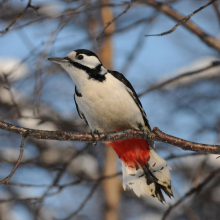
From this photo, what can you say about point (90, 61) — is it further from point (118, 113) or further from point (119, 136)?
point (119, 136)

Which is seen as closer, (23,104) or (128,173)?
(128,173)

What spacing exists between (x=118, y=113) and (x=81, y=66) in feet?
2.13

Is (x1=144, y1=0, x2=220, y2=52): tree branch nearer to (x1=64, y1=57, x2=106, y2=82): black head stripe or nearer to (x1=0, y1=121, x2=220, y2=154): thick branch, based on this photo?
(x1=64, y1=57, x2=106, y2=82): black head stripe

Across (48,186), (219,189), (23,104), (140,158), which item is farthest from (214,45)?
(23,104)

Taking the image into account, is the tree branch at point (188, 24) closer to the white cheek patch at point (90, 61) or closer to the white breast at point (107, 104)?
the white cheek patch at point (90, 61)

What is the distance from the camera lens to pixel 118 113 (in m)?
3.38

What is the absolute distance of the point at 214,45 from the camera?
13.7ft

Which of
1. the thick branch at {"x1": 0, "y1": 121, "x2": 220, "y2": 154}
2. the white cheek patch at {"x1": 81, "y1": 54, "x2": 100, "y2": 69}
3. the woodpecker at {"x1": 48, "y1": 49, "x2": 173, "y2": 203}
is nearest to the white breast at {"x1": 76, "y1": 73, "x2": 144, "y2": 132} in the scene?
the woodpecker at {"x1": 48, "y1": 49, "x2": 173, "y2": 203}

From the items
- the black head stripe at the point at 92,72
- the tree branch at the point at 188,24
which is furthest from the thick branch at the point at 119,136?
the tree branch at the point at 188,24

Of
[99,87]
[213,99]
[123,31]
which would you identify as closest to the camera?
[99,87]

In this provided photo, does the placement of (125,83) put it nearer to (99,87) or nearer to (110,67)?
(99,87)

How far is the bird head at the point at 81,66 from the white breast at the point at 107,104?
0.08 meters

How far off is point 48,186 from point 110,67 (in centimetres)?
353

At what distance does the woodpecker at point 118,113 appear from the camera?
3336 millimetres
